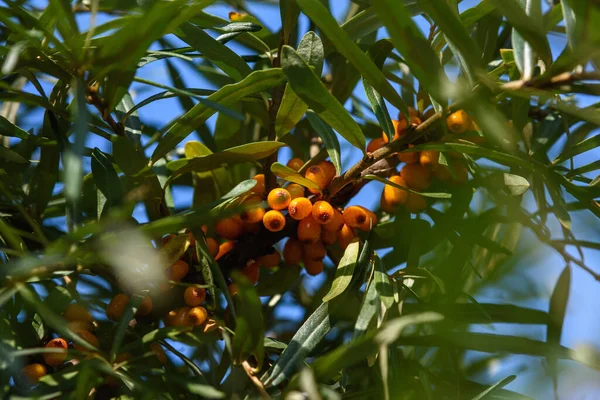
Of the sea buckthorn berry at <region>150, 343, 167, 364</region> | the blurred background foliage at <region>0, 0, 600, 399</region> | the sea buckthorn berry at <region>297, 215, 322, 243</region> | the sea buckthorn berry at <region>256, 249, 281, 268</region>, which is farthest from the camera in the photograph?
the sea buckthorn berry at <region>256, 249, 281, 268</region>

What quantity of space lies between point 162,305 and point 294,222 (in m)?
0.25

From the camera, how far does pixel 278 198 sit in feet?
3.57

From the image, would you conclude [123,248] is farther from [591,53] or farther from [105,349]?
[591,53]

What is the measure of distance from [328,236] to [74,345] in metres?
0.43

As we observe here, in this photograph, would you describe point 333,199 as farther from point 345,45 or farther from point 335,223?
point 345,45

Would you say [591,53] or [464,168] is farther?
[464,168]

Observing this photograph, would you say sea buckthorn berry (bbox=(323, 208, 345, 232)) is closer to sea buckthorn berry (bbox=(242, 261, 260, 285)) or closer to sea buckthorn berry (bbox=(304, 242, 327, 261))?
sea buckthorn berry (bbox=(304, 242, 327, 261))

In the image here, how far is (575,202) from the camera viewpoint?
1.19 meters

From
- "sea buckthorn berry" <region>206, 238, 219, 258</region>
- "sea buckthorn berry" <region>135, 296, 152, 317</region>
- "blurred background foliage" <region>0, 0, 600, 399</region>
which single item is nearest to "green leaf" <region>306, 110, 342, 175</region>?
"blurred background foliage" <region>0, 0, 600, 399</region>

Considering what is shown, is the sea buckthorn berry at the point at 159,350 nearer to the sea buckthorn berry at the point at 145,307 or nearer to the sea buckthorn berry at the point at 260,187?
the sea buckthorn berry at the point at 145,307

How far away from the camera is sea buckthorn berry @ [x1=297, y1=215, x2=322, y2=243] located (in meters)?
1.11

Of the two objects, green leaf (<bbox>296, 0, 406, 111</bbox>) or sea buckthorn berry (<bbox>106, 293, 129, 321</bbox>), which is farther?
sea buckthorn berry (<bbox>106, 293, 129, 321</bbox>)

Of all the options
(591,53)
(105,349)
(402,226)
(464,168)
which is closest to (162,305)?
(105,349)

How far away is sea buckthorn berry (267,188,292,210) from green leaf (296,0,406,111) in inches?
8.9
